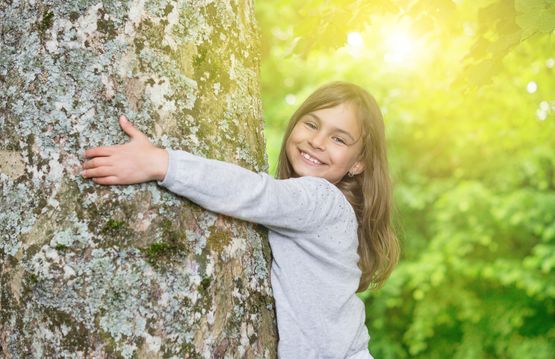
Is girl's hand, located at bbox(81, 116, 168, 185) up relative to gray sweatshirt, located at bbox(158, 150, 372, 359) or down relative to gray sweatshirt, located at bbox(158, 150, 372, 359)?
up

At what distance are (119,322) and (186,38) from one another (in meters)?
0.80

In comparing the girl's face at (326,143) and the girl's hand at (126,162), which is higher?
the girl's hand at (126,162)

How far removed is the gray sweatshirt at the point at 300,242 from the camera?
170 centimetres

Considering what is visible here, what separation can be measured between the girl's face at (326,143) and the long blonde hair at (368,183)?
0.05 meters

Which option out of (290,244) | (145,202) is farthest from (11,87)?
(290,244)

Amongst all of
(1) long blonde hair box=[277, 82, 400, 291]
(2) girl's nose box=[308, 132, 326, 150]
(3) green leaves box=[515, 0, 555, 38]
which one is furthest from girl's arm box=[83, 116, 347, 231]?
(3) green leaves box=[515, 0, 555, 38]

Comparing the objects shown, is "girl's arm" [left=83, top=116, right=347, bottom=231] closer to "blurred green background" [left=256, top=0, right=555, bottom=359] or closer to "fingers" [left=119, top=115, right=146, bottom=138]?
"fingers" [left=119, top=115, right=146, bottom=138]

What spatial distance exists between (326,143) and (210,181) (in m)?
0.95

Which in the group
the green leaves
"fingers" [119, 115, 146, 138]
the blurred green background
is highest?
the green leaves

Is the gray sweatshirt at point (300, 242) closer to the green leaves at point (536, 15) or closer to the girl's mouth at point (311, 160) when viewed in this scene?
the girl's mouth at point (311, 160)

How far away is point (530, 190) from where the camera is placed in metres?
7.57

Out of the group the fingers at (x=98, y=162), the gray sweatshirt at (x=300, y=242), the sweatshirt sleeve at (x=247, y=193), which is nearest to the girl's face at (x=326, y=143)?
the gray sweatshirt at (x=300, y=242)

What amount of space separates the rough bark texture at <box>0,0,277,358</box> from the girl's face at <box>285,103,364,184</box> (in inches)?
32.1

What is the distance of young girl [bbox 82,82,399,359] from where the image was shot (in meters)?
1.63
